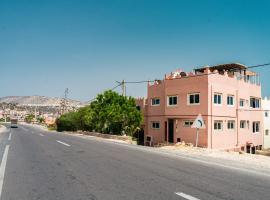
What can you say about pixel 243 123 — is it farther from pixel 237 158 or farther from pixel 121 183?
pixel 121 183

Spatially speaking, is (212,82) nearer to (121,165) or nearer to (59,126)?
(121,165)

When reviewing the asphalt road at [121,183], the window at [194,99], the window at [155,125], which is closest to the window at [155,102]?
the window at [155,125]

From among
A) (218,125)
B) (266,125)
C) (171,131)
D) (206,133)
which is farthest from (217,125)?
(266,125)

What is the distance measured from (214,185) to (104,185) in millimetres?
3070

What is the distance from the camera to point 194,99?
108 feet

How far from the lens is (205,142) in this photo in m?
31.1

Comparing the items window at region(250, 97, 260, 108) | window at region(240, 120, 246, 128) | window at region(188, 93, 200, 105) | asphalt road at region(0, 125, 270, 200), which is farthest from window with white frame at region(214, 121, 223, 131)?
asphalt road at region(0, 125, 270, 200)

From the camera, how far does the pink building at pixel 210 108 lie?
104 feet

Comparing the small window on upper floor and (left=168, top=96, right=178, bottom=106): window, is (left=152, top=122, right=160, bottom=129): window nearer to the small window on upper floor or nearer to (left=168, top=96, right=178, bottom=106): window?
(left=168, top=96, right=178, bottom=106): window

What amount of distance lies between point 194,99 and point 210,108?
84.5 inches

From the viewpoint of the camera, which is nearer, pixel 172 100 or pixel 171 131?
pixel 172 100

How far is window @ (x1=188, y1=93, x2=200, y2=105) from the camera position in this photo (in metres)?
32.4

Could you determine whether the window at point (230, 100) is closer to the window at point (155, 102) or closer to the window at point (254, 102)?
the window at point (254, 102)

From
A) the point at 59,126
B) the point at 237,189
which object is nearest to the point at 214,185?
the point at 237,189
